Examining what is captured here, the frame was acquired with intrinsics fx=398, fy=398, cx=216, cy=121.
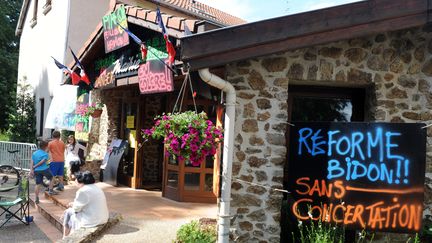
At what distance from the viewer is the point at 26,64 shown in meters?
19.4

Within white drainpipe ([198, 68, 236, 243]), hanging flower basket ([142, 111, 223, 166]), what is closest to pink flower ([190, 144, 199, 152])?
hanging flower basket ([142, 111, 223, 166])

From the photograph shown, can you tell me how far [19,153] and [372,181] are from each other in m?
12.6

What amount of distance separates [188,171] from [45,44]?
10985 mm

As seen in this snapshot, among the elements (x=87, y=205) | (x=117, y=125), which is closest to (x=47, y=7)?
(x=117, y=125)

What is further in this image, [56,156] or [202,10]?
[202,10]

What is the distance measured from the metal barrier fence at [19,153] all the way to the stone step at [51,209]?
501 cm

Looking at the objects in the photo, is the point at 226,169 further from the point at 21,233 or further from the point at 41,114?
the point at 41,114

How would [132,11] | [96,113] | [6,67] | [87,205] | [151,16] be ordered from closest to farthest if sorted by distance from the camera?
1. [87,205]
2. [151,16]
3. [132,11]
4. [96,113]
5. [6,67]

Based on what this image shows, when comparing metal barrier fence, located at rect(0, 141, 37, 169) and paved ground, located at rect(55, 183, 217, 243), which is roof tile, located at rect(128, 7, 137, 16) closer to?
paved ground, located at rect(55, 183, 217, 243)

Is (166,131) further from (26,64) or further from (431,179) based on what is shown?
A: (26,64)

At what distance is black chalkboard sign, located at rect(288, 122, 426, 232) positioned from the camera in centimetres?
467

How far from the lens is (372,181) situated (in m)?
4.70

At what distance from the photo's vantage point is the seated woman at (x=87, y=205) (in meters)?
5.37

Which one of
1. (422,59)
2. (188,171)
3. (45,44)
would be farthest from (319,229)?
(45,44)
